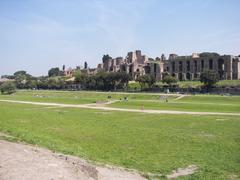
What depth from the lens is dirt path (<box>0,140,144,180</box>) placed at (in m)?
12.4

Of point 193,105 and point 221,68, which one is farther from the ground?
point 221,68

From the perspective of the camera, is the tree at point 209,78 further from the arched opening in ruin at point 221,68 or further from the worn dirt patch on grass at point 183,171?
the worn dirt patch on grass at point 183,171

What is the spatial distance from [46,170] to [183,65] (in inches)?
5458

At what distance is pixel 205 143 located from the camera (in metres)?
22.3

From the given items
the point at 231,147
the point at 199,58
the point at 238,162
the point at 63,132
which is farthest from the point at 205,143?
the point at 199,58

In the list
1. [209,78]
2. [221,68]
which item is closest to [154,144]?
[209,78]

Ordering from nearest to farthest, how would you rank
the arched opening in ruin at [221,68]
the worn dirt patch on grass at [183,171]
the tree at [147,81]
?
the worn dirt patch on grass at [183,171] < the tree at [147,81] < the arched opening in ruin at [221,68]

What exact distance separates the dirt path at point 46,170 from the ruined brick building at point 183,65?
414 feet

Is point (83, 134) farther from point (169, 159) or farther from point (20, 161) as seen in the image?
point (20, 161)

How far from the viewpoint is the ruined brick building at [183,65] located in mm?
136125

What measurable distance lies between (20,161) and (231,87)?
96.8 meters

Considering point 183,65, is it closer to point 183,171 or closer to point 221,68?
point 221,68

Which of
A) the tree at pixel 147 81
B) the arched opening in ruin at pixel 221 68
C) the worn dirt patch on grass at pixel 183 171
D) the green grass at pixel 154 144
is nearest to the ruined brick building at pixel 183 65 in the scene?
the arched opening in ruin at pixel 221 68

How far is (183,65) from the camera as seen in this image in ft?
486
